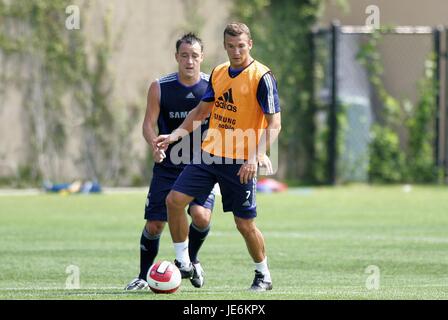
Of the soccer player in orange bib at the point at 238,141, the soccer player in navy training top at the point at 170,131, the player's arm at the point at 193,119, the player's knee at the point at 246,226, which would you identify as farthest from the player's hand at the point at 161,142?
the player's knee at the point at 246,226

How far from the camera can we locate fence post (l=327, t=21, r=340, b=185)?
2259cm

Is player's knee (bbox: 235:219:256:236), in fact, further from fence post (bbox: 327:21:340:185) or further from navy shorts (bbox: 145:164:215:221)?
fence post (bbox: 327:21:340:185)

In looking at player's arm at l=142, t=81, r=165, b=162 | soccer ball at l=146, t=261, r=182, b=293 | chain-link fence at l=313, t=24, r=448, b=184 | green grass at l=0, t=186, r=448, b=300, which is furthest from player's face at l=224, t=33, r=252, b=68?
chain-link fence at l=313, t=24, r=448, b=184

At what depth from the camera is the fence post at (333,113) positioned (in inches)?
890

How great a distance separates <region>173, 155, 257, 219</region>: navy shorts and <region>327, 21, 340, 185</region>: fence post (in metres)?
13.5

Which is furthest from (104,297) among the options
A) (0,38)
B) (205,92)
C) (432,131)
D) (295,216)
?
(432,131)

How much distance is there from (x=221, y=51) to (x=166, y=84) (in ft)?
40.8

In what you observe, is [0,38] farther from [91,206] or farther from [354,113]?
[354,113]

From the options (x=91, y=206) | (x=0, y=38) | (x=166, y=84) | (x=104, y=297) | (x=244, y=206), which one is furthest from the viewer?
(x=0, y=38)

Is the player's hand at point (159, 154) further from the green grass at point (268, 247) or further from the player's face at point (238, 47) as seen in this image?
the green grass at point (268, 247)

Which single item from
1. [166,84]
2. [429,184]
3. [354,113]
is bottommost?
[429,184]

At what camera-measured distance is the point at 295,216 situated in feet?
54.5

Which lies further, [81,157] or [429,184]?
[429,184]

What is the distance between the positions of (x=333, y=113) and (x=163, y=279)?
1418cm
